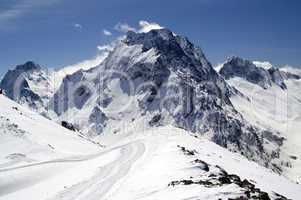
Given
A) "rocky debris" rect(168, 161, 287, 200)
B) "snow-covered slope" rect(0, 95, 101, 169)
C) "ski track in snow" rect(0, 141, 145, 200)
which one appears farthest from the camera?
"snow-covered slope" rect(0, 95, 101, 169)

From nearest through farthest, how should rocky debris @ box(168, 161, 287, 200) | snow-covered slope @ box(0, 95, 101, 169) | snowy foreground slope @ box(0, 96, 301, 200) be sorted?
rocky debris @ box(168, 161, 287, 200) < snowy foreground slope @ box(0, 96, 301, 200) < snow-covered slope @ box(0, 95, 101, 169)

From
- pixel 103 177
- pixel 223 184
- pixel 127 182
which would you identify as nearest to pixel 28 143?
pixel 103 177

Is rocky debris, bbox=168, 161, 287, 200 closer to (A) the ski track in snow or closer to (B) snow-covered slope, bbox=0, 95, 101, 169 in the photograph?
(A) the ski track in snow

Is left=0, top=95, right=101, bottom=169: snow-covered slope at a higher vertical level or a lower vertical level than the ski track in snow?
higher

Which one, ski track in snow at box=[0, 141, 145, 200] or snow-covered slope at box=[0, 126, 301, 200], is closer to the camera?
snow-covered slope at box=[0, 126, 301, 200]

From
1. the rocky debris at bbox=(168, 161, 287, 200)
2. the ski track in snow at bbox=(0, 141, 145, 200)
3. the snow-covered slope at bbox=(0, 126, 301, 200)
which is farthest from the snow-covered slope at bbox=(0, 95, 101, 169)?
the rocky debris at bbox=(168, 161, 287, 200)

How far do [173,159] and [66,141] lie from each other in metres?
36.1

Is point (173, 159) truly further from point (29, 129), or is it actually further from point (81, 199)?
point (29, 129)

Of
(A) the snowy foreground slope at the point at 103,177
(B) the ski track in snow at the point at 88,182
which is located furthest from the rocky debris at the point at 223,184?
(B) the ski track in snow at the point at 88,182

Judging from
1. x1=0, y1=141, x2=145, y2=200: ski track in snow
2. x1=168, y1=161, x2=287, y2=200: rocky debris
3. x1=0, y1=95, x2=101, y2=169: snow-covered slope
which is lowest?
x1=0, y1=141, x2=145, y2=200: ski track in snow

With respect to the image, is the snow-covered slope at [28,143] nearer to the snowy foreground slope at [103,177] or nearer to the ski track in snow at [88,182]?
the snowy foreground slope at [103,177]

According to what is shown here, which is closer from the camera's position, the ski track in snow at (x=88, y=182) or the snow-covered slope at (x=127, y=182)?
the snow-covered slope at (x=127, y=182)

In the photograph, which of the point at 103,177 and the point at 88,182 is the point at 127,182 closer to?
the point at 88,182

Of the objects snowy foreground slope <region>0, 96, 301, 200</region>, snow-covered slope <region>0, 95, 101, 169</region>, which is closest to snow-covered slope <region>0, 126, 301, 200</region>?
snowy foreground slope <region>0, 96, 301, 200</region>
